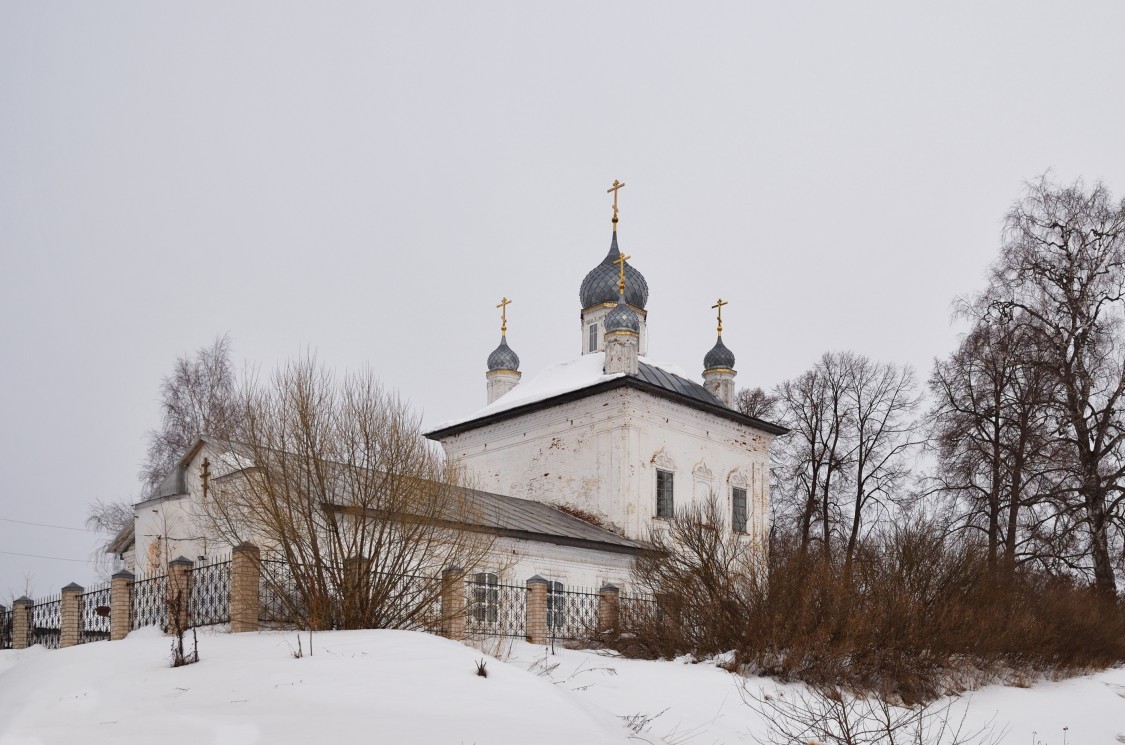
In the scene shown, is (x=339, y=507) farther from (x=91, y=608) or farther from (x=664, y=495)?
(x=664, y=495)

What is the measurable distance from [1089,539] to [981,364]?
405 cm

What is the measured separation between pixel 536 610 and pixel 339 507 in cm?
459

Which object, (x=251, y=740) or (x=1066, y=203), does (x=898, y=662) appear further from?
(x=1066, y=203)

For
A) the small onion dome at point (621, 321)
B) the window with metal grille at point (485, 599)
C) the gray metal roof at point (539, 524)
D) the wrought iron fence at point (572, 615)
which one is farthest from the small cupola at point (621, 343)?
the window with metal grille at point (485, 599)

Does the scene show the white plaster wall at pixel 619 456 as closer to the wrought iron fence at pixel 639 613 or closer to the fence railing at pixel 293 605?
the fence railing at pixel 293 605

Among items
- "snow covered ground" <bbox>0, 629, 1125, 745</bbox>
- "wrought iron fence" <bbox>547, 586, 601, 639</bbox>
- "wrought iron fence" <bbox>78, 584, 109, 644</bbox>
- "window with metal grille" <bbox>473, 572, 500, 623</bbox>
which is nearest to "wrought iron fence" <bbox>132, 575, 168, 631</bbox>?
"snow covered ground" <bbox>0, 629, 1125, 745</bbox>

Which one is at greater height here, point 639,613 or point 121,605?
point 121,605

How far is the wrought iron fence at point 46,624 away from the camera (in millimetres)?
15562

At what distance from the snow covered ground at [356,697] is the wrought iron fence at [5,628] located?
17.9 ft

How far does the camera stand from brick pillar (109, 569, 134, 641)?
13.7 m

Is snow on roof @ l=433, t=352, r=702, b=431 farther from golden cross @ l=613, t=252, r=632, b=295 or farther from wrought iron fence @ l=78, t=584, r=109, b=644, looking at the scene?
wrought iron fence @ l=78, t=584, r=109, b=644

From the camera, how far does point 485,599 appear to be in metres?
15.5

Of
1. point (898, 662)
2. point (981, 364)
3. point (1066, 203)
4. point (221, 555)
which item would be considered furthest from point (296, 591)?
point (1066, 203)

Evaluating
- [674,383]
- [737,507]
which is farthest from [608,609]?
[674,383]
